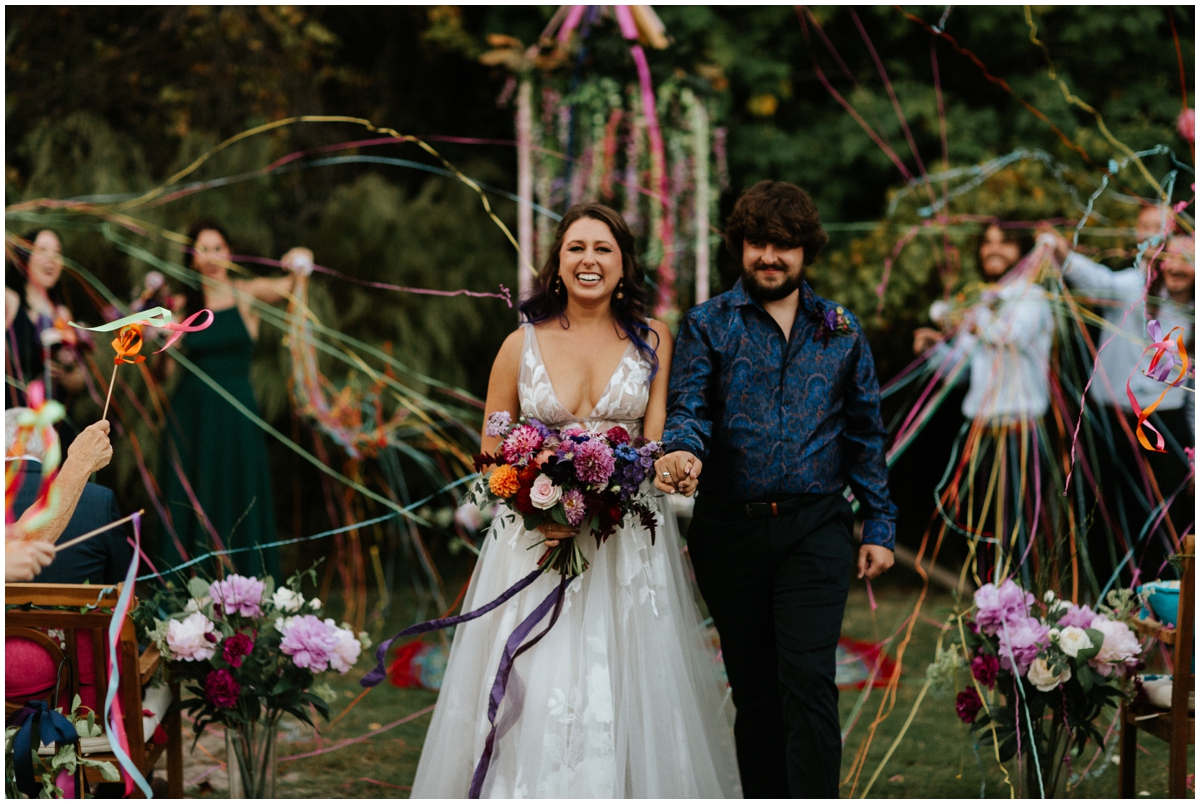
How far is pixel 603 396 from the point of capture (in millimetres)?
3012

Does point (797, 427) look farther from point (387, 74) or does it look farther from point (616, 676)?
point (387, 74)

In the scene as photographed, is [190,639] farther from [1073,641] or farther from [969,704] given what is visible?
[1073,641]

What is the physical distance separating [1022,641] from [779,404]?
1058 millimetres

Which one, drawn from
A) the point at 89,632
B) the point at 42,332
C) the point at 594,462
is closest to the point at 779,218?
the point at 594,462

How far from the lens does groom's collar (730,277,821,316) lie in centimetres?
299

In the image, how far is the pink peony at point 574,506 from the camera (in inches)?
108

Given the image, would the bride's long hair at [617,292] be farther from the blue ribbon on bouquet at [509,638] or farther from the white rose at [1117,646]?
the white rose at [1117,646]

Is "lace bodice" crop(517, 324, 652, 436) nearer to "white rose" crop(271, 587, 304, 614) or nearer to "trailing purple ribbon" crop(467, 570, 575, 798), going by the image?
"trailing purple ribbon" crop(467, 570, 575, 798)

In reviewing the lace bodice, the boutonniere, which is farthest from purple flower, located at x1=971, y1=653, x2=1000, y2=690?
the lace bodice

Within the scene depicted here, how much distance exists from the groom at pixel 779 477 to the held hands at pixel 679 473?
0.08 metres

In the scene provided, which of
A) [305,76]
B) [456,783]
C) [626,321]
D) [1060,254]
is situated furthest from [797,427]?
[305,76]

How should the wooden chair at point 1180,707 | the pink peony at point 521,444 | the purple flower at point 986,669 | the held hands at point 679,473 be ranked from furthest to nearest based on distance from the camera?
the purple flower at point 986,669 → the wooden chair at point 1180,707 → the pink peony at point 521,444 → the held hands at point 679,473

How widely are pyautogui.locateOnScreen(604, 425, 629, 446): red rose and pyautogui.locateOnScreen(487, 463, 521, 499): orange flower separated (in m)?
0.26

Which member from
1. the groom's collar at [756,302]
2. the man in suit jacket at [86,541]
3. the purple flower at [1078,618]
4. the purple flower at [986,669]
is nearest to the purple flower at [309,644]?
the man in suit jacket at [86,541]
